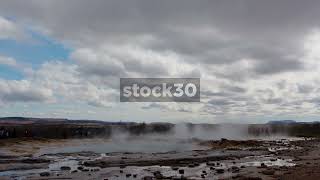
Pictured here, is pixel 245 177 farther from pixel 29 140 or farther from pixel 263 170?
pixel 29 140

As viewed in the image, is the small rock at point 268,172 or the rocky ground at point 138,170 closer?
the rocky ground at point 138,170

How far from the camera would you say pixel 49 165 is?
114 ft

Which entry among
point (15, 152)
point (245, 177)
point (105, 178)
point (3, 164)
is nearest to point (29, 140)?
point (15, 152)

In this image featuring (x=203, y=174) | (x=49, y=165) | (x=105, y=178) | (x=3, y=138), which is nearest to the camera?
(x=105, y=178)

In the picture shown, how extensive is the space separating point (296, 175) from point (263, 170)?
386 centimetres

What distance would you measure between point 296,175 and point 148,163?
13198mm

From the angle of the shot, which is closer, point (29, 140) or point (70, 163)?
point (70, 163)

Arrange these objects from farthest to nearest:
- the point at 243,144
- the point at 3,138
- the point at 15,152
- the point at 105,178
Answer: the point at 243,144
the point at 3,138
the point at 15,152
the point at 105,178

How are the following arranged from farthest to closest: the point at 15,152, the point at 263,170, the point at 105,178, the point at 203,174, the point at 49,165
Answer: the point at 15,152
the point at 49,165
the point at 263,170
the point at 203,174
the point at 105,178

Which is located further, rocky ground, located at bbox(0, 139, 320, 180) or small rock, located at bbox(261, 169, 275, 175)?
small rock, located at bbox(261, 169, 275, 175)

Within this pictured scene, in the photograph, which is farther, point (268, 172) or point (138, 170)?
point (138, 170)

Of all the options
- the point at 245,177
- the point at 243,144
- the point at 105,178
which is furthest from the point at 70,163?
the point at 243,144

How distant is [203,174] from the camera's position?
29688 mm

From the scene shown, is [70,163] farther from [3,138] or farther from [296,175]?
[3,138]
